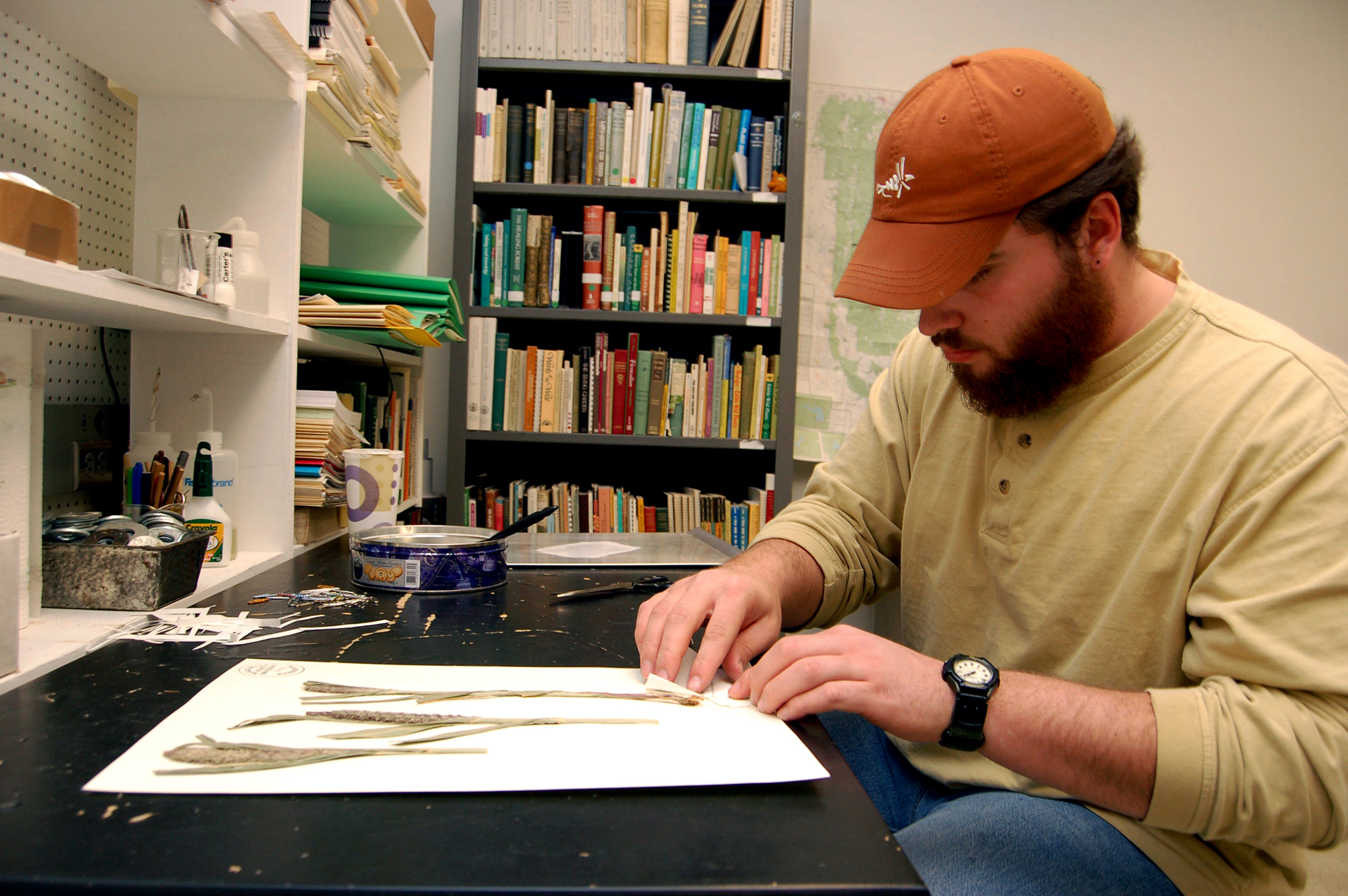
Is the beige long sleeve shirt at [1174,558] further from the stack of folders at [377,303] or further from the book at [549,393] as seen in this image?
the book at [549,393]

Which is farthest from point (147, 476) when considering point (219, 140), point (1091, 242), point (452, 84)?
point (452, 84)

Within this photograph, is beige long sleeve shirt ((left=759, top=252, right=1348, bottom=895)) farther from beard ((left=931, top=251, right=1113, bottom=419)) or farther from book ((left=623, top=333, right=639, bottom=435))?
book ((left=623, top=333, right=639, bottom=435))

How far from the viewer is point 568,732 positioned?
59 centimetres

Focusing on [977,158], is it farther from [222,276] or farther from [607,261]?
[607,261]

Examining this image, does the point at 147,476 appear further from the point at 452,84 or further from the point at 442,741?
the point at 452,84

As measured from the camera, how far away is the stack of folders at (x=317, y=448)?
135 cm

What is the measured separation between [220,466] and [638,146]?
5.56 feet

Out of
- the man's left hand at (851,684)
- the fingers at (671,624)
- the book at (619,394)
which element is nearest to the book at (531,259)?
the book at (619,394)

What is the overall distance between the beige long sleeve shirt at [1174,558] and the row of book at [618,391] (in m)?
1.40

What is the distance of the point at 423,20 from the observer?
2059 mm

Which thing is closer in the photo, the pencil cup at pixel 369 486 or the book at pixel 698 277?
the pencil cup at pixel 369 486

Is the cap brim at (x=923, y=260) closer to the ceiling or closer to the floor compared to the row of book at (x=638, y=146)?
closer to the floor

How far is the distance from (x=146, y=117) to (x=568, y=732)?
1.13 m

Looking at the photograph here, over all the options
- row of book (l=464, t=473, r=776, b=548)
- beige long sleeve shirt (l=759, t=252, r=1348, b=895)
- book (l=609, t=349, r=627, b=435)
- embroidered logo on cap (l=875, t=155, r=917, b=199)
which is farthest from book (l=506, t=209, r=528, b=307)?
embroidered logo on cap (l=875, t=155, r=917, b=199)
